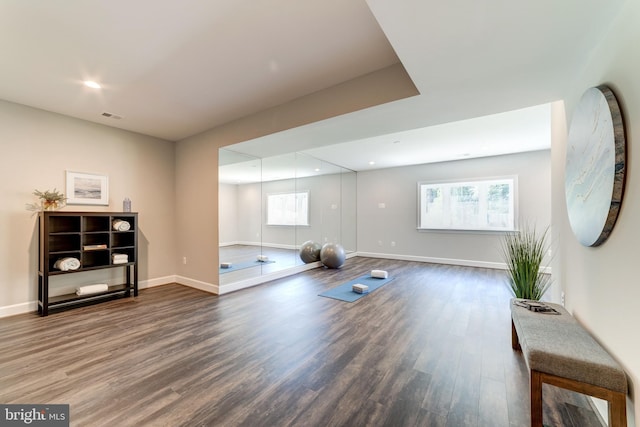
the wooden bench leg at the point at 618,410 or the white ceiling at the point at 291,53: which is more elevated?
the white ceiling at the point at 291,53

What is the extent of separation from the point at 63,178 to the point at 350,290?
4.72 m

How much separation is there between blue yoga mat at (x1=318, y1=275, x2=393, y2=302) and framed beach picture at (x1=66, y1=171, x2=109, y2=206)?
3908mm

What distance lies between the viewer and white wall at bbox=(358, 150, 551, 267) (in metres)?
5.54

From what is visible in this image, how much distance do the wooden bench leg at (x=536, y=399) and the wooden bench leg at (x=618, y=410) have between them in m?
0.26

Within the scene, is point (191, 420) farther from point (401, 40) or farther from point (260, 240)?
point (260, 240)

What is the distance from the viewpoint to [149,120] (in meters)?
3.90

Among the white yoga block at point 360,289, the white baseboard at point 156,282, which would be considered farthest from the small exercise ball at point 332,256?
the white baseboard at point 156,282

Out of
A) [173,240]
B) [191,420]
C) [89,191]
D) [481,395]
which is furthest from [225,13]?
[173,240]

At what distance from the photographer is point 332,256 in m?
6.03

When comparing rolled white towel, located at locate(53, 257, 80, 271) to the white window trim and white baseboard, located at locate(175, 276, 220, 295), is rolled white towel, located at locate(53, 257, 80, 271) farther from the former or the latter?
the white window trim

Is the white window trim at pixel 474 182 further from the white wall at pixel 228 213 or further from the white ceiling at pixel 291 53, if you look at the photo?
the white wall at pixel 228 213

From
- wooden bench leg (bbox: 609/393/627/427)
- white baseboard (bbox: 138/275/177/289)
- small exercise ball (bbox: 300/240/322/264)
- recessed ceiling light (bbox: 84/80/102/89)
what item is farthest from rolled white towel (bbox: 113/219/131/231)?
wooden bench leg (bbox: 609/393/627/427)

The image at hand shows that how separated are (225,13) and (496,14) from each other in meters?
1.77

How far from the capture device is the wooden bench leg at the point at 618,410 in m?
1.19
